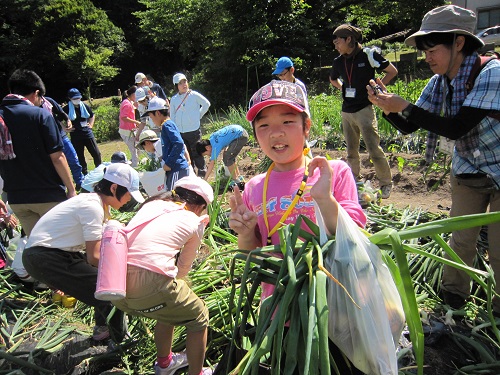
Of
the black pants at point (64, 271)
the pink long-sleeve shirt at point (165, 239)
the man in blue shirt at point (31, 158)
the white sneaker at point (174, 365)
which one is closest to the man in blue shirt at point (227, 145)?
the man in blue shirt at point (31, 158)

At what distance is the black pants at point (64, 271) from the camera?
268cm

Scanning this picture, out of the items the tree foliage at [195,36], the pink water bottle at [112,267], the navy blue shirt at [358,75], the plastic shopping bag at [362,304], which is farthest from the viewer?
the tree foliage at [195,36]

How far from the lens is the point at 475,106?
6.69 feet

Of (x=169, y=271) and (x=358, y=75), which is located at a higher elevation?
(x=358, y=75)

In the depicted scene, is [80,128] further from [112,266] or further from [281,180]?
[281,180]

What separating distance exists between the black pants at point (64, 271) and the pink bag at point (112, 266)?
73cm

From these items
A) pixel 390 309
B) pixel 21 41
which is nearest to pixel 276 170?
pixel 390 309

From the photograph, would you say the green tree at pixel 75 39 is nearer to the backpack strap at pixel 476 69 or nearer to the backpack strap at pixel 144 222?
the backpack strap at pixel 144 222

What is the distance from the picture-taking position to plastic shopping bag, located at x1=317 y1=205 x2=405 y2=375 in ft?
3.85

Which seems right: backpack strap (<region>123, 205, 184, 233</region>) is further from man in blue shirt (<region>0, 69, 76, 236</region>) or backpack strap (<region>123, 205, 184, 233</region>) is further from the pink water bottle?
man in blue shirt (<region>0, 69, 76, 236</region>)

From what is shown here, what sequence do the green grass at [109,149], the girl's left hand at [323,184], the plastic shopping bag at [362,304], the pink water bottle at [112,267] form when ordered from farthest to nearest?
1. the green grass at [109,149]
2. the pink water bottle at [112,267]
3. the girl's left hand at [323,184]
4. the plastic shopping bag at [362,304]

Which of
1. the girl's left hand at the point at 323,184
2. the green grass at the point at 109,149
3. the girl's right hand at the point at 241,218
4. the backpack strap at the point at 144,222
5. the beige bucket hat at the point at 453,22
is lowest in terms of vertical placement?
the green grass at the point at 109,149

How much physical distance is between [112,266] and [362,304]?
1.27m

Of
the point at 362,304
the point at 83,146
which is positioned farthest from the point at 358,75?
the point at 83,146
